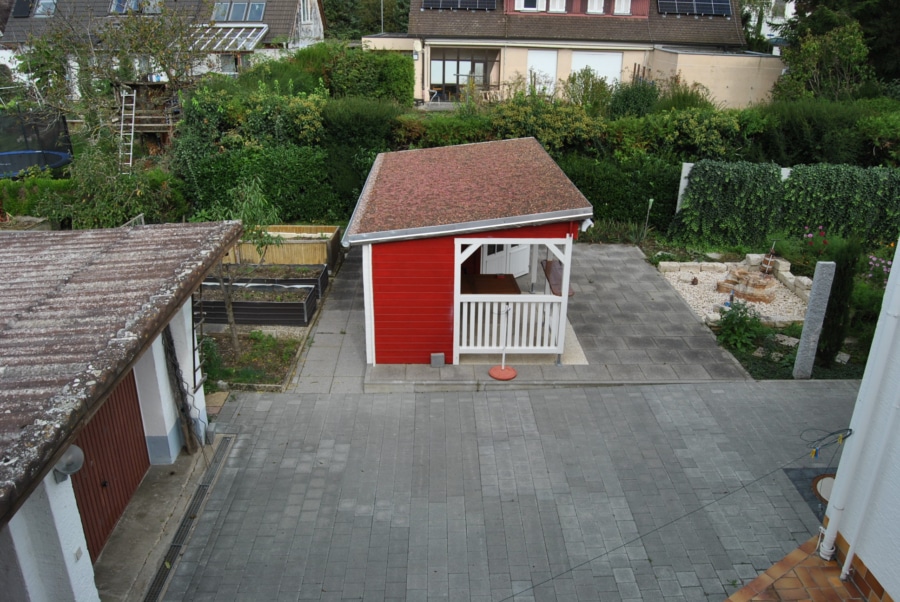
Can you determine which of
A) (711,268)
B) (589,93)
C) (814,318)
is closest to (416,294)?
(814,318)

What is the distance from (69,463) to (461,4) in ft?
84.7

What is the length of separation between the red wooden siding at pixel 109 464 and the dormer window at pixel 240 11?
78.5ft

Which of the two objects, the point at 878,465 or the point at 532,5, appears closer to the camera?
the point at 878,465

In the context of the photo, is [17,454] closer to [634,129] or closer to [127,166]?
[127,166]

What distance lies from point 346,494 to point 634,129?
1169 cm

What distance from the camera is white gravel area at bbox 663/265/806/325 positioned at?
11.0 meters

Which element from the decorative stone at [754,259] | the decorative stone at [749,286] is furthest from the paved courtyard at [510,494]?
the decorative stone at [754,259]

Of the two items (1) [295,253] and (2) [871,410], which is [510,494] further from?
(1) [295,253]

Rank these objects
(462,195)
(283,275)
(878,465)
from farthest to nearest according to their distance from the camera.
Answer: (283,275) < (462,195) < (878,465)

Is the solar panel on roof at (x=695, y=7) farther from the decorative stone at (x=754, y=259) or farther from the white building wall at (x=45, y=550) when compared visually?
the white building wall at (x=45, y=550)

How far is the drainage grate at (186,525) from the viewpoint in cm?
572

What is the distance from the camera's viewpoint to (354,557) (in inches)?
241

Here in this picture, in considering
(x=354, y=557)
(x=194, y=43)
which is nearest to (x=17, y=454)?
(x=354, y=557)

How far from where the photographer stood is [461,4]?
87.3 feet
